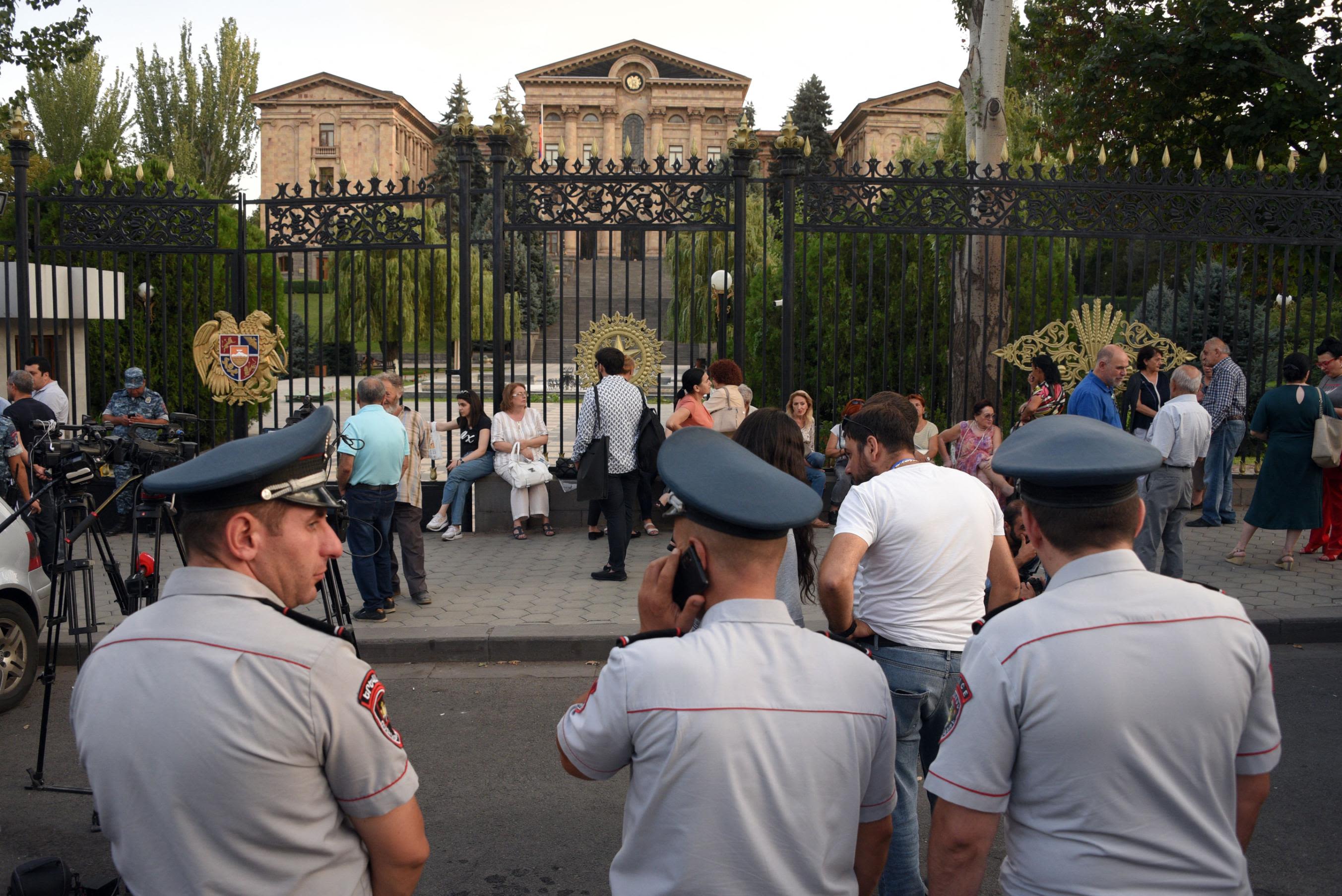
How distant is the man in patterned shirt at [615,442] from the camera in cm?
875

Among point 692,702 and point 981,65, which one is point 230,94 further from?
point 692,702

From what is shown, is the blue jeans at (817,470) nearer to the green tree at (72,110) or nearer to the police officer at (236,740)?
the police officer at (236,740)

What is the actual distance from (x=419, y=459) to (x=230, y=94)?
145ft

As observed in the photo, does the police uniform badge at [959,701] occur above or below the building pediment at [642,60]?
below

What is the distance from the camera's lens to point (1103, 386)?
8.32 meters

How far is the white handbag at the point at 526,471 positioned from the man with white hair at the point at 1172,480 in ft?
17.4

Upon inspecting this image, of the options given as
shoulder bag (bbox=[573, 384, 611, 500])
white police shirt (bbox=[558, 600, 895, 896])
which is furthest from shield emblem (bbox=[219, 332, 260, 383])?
white police shirt (bbox=[558, 600, 895, 896])

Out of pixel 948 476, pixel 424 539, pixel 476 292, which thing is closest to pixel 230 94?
pixel 476 292

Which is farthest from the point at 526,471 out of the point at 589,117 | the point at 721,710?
the point at 589,117

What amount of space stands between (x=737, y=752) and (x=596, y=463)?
695 centimetres

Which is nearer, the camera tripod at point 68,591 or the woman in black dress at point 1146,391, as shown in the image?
the camera tripod at point 68,591

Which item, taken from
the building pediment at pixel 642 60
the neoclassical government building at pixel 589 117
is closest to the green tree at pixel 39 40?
the neoclassical government building at pixel 589 117

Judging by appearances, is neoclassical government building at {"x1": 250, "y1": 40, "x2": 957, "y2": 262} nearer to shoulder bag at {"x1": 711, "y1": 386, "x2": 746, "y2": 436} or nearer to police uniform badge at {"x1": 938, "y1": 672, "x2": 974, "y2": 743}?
shoulder bag at {"x1": 711, "y1": 386, "x2": 746, "y2": 436}

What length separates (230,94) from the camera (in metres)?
46.4
